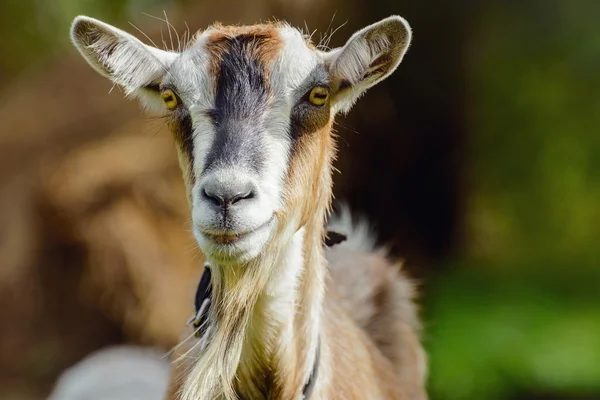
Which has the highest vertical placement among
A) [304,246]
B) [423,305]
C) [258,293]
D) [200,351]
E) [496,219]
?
[496,219]

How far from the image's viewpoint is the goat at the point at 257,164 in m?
3.34

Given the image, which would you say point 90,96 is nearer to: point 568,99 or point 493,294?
point 493,294

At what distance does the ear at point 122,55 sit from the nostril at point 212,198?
737 millimetres

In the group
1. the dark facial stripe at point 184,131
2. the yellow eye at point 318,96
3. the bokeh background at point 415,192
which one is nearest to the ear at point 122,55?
the dark facial stripe at point 184,131

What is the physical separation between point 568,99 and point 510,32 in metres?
1.36

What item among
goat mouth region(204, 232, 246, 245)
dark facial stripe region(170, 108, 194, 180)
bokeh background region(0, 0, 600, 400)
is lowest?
goat mouth region(204, 232, 246, 245)

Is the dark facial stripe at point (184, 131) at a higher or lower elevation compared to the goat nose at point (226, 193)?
higher

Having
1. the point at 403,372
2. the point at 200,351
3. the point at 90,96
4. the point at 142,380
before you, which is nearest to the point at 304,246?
the point at 200,351

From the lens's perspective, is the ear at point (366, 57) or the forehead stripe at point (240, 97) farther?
the ear at point (366, 57)

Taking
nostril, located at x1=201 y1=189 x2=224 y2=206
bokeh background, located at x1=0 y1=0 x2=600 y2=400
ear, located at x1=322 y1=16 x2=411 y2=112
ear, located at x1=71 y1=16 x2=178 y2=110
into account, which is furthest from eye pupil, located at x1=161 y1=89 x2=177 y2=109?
bokeh background, located at x1=0 y1=0 x2=600 y2=400

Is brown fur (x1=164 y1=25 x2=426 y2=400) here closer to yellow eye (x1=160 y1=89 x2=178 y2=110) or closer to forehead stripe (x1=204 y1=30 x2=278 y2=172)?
forehead stripe (x1=204 y1=30 x2=278 y2=172)

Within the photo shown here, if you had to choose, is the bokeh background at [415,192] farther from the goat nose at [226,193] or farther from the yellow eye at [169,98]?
the goat nose at [226,193]

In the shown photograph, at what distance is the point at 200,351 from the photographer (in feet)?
12.3

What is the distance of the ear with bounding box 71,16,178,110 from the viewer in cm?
375
